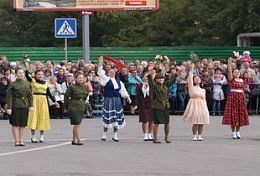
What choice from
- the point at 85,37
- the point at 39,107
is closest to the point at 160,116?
the point at 39,107

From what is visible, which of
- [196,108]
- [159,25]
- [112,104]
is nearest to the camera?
[112,104]

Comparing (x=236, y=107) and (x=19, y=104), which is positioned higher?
(x=19, y=104)

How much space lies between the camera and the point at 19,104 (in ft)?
66.6

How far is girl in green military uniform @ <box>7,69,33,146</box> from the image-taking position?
20.2 m

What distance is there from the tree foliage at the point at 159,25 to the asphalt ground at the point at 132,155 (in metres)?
20.0

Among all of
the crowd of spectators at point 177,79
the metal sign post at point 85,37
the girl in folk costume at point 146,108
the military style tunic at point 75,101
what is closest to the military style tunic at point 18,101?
the military style tunic at point 75,101

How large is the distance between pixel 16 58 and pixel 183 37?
16896mm

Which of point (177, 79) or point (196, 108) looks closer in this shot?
point (196, 108)

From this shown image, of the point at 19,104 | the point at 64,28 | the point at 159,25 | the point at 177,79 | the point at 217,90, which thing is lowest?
the point at 217,90

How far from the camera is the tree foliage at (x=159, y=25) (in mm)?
43938

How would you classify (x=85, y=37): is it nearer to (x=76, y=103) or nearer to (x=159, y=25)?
(x=76, y=103)

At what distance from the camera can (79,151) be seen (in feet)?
61.6

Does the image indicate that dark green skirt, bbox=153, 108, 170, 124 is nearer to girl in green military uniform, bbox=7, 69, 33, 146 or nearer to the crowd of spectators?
girl in green military uniform, bbox=7, 69, 33, 146

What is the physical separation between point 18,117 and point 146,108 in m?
3.37
